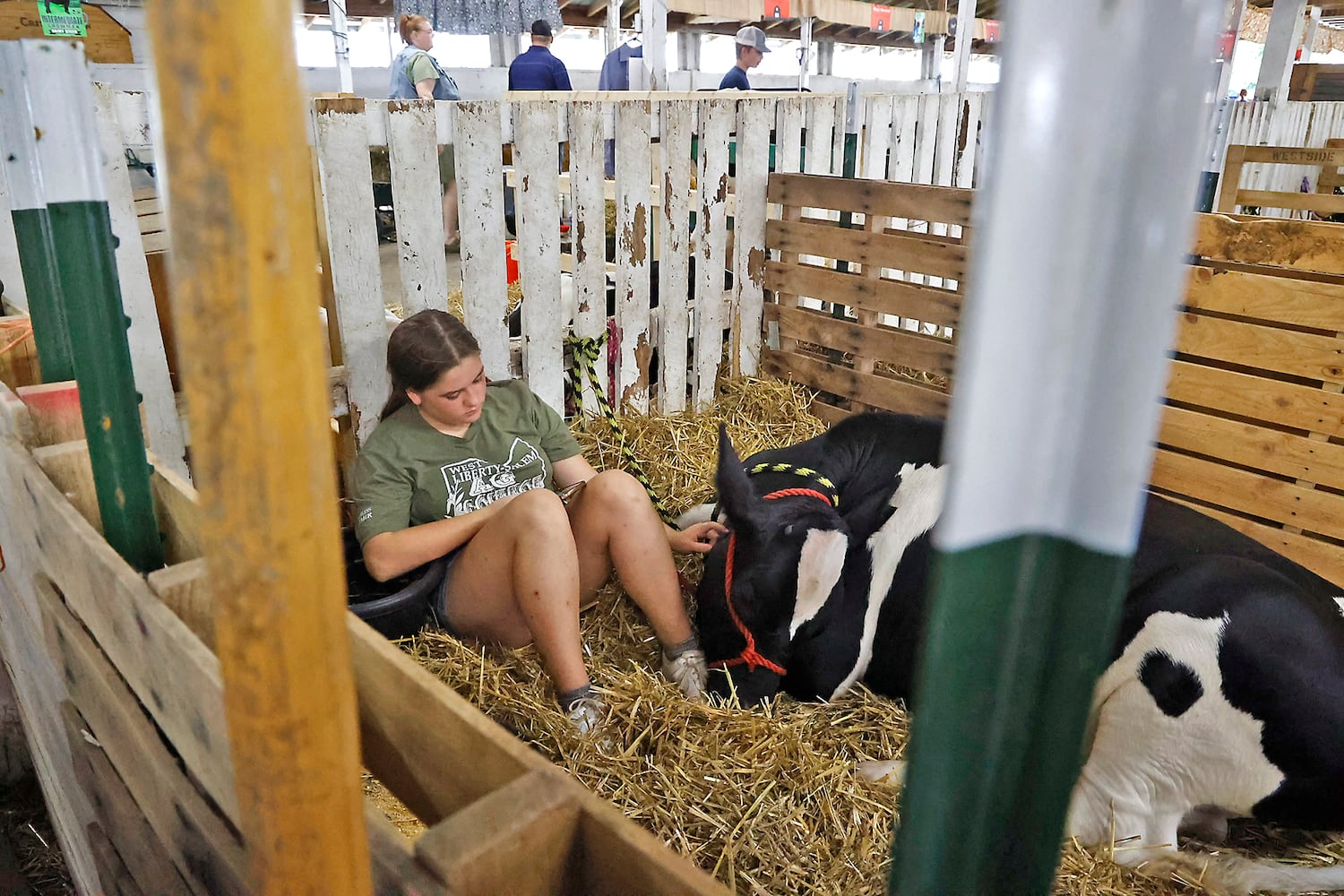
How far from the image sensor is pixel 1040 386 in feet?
1.54

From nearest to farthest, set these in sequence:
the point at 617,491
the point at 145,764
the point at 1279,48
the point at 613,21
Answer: the point at 145,764 < the point at 617,491 < the point at 613,21 < the point at 1279,48

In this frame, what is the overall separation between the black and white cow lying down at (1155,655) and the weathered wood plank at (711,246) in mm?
1794

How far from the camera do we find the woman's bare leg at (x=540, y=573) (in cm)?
224

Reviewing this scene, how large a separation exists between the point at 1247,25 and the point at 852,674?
78.4 feet

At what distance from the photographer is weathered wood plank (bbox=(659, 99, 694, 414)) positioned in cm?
369

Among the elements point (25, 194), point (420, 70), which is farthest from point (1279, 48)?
point (25, 194)

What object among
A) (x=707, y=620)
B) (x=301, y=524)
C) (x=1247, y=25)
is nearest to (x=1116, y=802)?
(x=707, y=620)

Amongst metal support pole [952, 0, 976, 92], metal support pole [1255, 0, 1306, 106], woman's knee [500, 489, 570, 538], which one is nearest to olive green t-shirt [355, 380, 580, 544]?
woman's knee [500, 489, 570, 538]

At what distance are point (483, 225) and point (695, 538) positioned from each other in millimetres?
1260

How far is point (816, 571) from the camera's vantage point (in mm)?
2188

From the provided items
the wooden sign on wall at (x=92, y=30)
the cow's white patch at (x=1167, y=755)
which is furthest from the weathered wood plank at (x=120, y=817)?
the wooden sign on wall at (x=92, y=30)

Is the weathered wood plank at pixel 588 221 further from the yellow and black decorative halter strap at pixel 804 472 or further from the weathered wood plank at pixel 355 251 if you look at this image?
the yellow and black decorative halter strap at pixel 804 472

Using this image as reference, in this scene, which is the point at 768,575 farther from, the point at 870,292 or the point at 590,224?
the point at 870,292

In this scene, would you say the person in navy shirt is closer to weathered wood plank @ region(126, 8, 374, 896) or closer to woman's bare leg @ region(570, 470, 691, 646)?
woman's bare leg @ region(570, 470, 691, 646)
